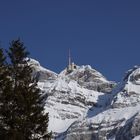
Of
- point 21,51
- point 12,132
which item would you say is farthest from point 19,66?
point 12,132

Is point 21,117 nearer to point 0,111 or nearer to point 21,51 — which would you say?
point 0,111

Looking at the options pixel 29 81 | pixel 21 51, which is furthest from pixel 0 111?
pixel 21 51

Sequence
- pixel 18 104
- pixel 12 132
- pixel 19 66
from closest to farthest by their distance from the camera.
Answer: pixel 12 132
pixel 18 104
pixel 19 66

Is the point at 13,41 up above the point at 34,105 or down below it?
above

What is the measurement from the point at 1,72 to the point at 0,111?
3571 millimetres

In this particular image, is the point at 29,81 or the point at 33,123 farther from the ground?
the point at 29,81

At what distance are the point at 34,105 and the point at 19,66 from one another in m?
4.61

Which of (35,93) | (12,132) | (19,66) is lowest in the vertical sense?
(12,132)

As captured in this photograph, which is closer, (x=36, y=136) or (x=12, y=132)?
(x=12, y=132)

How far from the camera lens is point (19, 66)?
47062mm

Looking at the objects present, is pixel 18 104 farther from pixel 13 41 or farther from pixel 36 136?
pixel 13 41

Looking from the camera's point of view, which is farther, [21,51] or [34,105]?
[21,51]

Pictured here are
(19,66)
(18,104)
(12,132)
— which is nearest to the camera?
(12,132)

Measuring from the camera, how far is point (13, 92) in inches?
1709
